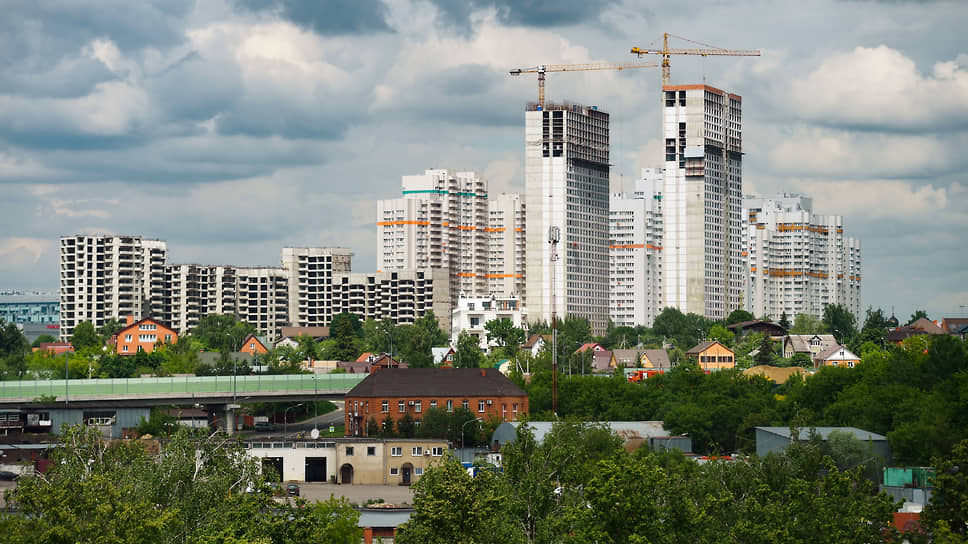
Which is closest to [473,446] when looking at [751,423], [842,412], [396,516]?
[751,423]

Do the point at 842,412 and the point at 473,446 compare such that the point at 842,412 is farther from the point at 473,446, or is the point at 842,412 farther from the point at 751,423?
the point at 473,446

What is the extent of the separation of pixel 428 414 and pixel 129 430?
29599mm

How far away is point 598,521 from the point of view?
49.7 m

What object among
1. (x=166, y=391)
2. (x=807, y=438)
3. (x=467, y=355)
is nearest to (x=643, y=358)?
A: (x=467, y=355)

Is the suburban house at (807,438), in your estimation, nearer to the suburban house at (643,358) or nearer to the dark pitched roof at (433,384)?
the dark pitched roof at (433,384)

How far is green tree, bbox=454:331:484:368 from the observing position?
16875 centimetres

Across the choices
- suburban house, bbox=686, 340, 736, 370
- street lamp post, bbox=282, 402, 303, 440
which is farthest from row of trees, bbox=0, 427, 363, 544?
suburban house, bbox=686, 340, 736, 370

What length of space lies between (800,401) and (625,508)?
71194 mm

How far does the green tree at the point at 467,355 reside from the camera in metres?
169

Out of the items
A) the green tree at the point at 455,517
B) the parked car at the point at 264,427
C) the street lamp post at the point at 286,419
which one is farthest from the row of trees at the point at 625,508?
the parked car at the point at 264,427

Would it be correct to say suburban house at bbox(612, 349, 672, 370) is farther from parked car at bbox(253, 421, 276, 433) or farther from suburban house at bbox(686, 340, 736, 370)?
parked car at bbox(253, 421, 276, 433)

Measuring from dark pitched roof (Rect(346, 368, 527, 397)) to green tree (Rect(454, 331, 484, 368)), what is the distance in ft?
142

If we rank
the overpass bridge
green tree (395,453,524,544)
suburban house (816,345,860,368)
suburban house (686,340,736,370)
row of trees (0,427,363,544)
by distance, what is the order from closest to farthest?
row of trees (0,427,363,544) < green tree (395,453,524,544) < the overpass bridge < suburban house (816,345,860,368) < suburban house (686,340,736,370)

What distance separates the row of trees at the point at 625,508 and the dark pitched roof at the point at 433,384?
194ft
